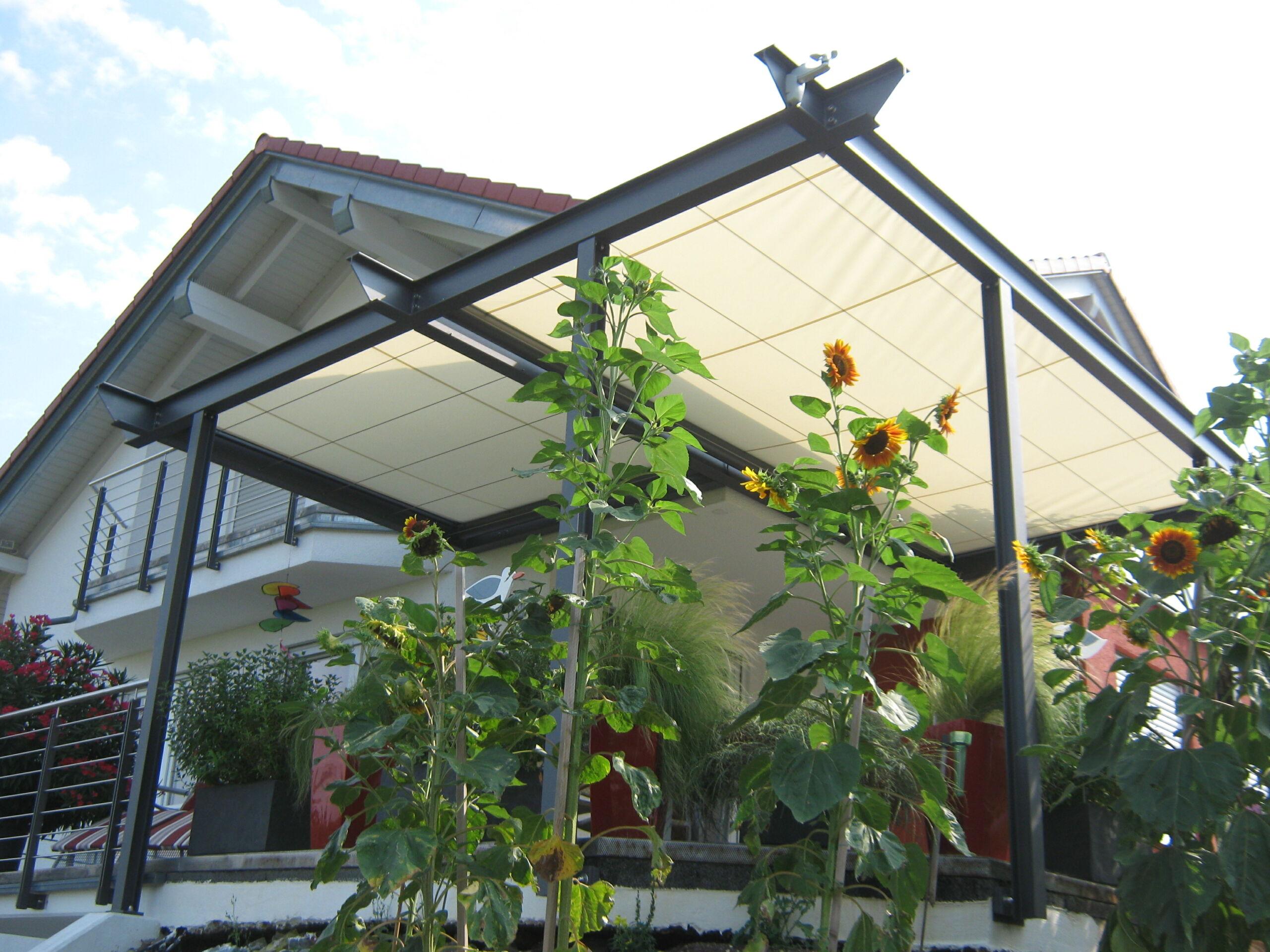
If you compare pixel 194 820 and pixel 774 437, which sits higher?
pixel 774 437

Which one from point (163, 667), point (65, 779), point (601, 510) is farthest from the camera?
point (65, 779)

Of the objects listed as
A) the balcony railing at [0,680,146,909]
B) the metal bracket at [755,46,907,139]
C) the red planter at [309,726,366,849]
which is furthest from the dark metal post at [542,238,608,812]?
the balcony railing at [0,680,146,909]

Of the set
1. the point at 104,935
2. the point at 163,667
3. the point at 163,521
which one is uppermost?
the point at 163,521

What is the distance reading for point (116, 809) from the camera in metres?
5.50

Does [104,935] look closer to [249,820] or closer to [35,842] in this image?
[249,820]

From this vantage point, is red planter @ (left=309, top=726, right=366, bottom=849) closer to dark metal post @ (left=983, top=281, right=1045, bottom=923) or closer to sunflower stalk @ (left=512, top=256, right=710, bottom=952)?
sunflower stalk @ (left=512, top=256, right=710, bottom=952)

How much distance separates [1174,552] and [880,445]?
942 millimetres

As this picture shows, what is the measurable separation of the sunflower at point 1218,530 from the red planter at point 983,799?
3.39 feet

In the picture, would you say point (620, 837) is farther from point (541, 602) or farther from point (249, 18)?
point (249, 18)

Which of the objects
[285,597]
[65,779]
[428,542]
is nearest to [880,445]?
[428,542]

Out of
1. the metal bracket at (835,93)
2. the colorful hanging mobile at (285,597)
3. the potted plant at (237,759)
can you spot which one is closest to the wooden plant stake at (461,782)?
the metal bracket at (835,93)

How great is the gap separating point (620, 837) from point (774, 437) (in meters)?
3.26

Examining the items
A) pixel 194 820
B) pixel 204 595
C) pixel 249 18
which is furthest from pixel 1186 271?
pixel 204 595

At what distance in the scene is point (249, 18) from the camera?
3.62 metres
